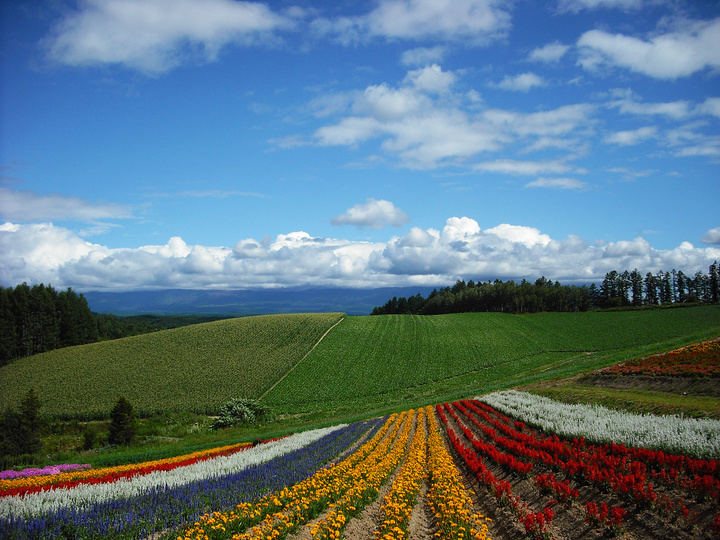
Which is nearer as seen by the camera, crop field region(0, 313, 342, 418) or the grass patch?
the grass patch

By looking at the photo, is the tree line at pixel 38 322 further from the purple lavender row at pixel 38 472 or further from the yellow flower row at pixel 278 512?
the yellow flower row at pixel 278 512

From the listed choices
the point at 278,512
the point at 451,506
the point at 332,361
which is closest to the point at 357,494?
the point at 278,512

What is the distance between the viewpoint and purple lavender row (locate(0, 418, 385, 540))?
6.60 m

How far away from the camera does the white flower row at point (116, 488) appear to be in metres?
8.10

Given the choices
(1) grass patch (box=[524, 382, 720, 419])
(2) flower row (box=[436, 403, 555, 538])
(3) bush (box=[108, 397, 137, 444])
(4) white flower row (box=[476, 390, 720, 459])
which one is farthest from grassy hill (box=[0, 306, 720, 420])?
(2) flower row (box=[436, 403, 555, 538])

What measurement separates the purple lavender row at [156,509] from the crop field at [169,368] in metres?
34.3

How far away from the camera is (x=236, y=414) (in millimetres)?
35094

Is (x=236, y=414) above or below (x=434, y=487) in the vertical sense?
below

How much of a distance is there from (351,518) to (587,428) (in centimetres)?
1034

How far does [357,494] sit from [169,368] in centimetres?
5749

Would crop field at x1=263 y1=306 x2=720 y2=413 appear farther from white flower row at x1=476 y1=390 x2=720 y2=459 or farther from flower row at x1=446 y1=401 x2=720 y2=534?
flower row at x1=446 y1=401 x2=720 y2=534

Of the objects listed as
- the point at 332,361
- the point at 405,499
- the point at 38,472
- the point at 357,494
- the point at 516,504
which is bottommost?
the point at 332,361

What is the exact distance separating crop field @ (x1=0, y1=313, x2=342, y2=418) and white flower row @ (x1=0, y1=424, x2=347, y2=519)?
99.0 feet

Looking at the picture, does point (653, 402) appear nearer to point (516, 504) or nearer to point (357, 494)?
point (516, 504)
